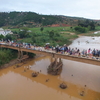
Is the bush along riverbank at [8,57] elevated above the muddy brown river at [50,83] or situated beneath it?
elevated above

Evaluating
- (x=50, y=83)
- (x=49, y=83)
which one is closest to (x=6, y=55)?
(x=49, y=83)

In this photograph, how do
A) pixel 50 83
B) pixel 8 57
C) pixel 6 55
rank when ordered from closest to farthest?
pixel 50 83 < pixel 6 55 < pixel 8 57

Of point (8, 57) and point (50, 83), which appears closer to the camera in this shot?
point (50, 83)

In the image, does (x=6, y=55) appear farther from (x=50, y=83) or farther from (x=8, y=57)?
(x=50, y=83)

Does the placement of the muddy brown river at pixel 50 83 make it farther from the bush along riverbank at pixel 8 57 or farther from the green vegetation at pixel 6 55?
the green vegetation at pixel 6 55

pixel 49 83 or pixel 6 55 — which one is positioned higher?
pixel 6 55

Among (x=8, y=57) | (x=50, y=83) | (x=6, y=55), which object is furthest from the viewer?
(x=8, y=57)

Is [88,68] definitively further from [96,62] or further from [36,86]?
[36,86]

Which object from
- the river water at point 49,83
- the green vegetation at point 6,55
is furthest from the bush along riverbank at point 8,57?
the river water at point 49,83

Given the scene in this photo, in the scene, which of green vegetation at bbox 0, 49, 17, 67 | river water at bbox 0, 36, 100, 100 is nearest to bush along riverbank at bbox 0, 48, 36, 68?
green vegetation at bbox 0, 49, 17, 67

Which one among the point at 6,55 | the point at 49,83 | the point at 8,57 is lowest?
the point at 49,83
